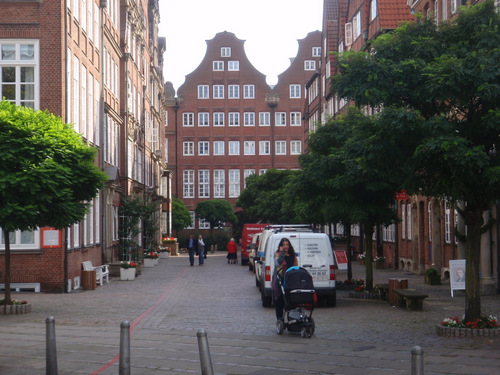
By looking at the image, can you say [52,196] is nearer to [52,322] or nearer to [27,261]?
[27,261]

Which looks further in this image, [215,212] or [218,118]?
[218,118]

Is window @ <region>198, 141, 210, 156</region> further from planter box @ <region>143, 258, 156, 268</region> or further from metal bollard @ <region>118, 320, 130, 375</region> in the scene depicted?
metal bollard @ <region>118, 320, 130, 375</region>

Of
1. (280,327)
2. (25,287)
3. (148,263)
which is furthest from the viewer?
(148,263)

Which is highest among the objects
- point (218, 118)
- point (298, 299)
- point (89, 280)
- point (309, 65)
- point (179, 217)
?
point (309, 65)

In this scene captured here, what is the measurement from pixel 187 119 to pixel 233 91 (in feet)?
20.3

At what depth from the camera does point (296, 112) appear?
92.8 m

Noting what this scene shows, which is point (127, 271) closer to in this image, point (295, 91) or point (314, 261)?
point (314, 261)

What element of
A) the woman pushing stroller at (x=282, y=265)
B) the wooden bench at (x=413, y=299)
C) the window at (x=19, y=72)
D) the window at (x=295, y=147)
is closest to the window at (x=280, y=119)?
the window at (x=295, y=147)

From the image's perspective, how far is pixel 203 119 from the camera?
304ft

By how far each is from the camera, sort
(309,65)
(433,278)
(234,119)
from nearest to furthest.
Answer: (433,278) < (234,119) < (309,65)

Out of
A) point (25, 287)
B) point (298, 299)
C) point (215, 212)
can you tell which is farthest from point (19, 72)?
point (215, 212)

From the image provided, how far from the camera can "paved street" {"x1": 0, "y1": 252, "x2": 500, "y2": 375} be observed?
1118 cm

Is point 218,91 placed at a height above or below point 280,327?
above

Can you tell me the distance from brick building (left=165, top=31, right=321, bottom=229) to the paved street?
6844 centimetres
